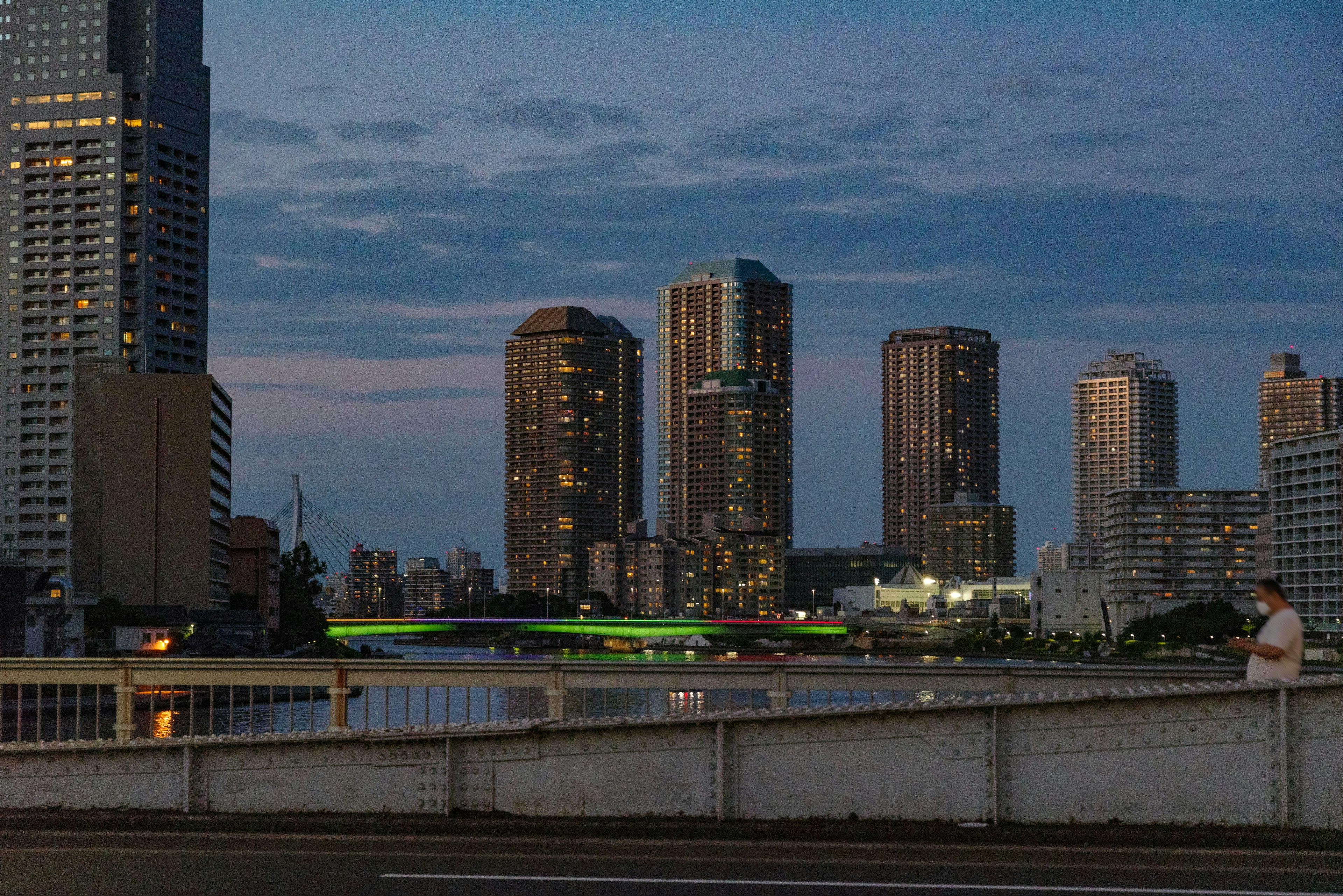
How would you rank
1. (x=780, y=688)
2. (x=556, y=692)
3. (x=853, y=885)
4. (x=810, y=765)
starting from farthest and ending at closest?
(x=780, y=688)
(x=556, y=692)
(x=810, y=765)
(x=853, y=885)

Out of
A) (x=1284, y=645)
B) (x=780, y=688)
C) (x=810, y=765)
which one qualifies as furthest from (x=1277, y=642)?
(x=780, y=688)

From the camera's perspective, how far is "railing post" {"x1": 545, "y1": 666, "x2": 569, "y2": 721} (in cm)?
2142

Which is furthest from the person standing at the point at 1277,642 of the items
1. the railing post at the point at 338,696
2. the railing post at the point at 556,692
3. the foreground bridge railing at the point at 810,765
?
the railing post at the point at 338,696

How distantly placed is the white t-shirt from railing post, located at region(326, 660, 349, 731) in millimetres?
13183

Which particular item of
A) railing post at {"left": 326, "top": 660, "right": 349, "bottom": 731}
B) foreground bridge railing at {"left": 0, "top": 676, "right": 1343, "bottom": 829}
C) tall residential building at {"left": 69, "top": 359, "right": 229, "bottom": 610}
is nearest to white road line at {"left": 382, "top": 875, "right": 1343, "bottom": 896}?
foreground bridge railing at {"left": 0, "top": 676, "right": 1343, "bottom": 829}

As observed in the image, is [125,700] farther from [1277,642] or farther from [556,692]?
[1277,642]

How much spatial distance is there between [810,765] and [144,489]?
16577 cm

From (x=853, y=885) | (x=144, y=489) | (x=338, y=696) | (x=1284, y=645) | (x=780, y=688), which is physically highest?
(x=144, y=489)

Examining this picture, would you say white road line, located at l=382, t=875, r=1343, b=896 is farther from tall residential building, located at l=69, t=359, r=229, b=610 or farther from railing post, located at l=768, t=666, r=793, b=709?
tall residential building, located at l=69, t=359, r=229, b=610

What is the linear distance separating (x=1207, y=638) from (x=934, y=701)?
186352 millimetres

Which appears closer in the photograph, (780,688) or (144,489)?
(780,688)

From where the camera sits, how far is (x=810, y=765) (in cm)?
1683

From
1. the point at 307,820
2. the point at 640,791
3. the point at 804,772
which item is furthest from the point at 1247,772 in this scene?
the point at 307,820

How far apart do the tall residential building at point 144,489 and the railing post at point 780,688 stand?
15533cm
